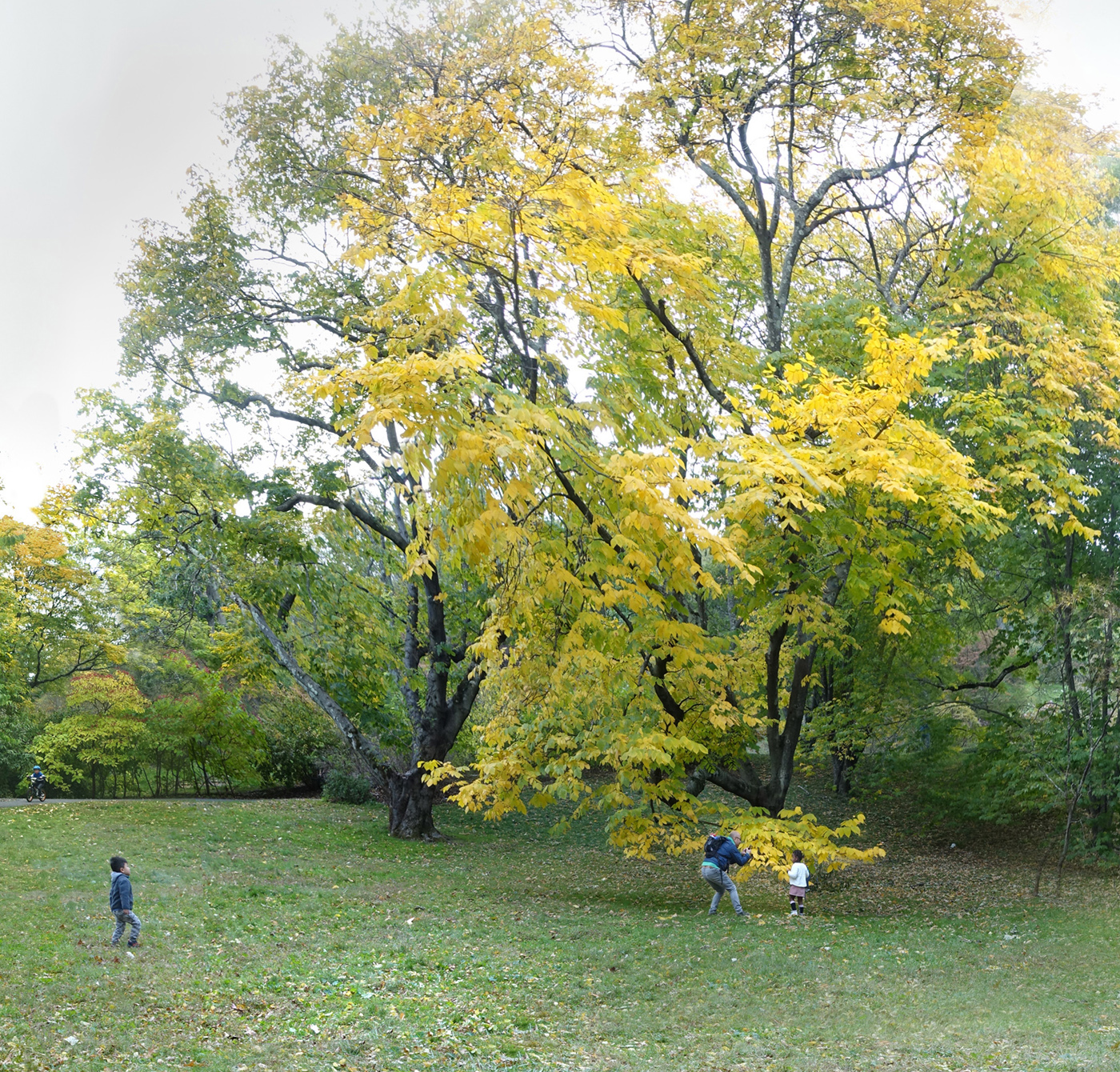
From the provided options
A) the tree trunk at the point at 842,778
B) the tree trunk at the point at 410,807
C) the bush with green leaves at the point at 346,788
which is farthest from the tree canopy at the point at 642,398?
the bush with green leaves at the point at 346,788

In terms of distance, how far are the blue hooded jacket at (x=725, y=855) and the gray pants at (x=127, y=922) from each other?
7057mm

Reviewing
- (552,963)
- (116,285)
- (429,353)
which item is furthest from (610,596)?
(116,285)

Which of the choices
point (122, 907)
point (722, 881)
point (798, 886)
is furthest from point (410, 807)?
point (122, 907)

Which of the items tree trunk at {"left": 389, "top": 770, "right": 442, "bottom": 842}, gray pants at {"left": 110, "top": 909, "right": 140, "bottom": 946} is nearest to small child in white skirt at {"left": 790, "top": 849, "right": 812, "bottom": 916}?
gray pants at {"left": 110, "top": 909, "right": 140, "bottom": 946}

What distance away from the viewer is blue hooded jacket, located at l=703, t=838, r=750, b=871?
492 inches

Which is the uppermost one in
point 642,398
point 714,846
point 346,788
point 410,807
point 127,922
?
point 642,398

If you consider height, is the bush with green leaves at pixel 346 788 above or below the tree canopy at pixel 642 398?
below

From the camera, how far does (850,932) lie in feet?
37.7

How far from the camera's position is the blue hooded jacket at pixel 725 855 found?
12492 millimetres

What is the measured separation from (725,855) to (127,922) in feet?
24.3

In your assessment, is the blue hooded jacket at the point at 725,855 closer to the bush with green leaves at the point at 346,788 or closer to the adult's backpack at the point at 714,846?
the adult's backpack at the point at 714,846

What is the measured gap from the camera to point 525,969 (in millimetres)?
9727

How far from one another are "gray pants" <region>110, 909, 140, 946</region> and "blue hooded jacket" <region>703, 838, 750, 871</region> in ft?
23.2

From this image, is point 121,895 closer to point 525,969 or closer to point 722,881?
point 525,969
